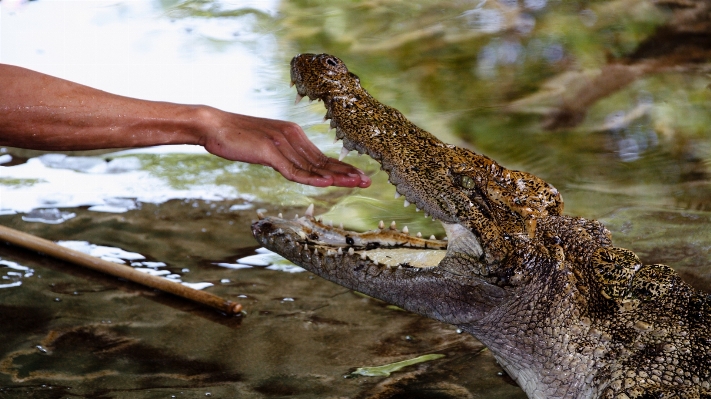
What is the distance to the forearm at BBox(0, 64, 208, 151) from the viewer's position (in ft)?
10.6

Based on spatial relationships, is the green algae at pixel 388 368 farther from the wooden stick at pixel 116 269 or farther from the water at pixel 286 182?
the wooden stick at pixel 116 269

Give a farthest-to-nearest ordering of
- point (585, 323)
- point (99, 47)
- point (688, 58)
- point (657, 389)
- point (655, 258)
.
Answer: point (99, 47) < point (688, 58) < point (655, 258) < point (585, 323) < point (657, 389)

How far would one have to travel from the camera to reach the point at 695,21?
7805 mm

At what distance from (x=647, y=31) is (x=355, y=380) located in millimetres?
5778

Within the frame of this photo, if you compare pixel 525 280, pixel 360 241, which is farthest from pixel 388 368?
pixel 525 280

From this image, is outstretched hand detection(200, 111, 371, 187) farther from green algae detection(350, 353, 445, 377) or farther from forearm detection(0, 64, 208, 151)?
green algae detection(350, 353, 445, 377)

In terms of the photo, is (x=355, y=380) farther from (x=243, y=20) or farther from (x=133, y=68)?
(x=243, y=20)

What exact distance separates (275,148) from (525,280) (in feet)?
3.97

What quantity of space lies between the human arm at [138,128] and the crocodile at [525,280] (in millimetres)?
390

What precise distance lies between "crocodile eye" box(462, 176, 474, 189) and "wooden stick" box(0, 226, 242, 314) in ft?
4.81

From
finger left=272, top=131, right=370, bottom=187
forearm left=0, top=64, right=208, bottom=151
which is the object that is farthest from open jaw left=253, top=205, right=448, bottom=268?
forearm left=0, top=64, right=208, bottom=151

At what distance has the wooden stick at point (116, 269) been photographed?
12.7ft

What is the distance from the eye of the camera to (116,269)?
413 cm

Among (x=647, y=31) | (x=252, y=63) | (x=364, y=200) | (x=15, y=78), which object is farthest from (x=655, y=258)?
(x=252, y=63)
